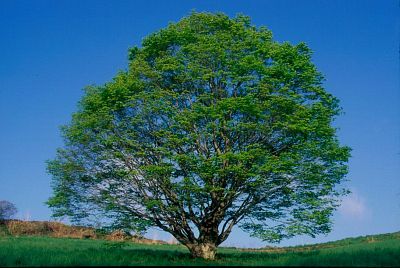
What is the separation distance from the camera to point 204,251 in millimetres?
26500

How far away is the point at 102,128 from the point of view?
26.9 m

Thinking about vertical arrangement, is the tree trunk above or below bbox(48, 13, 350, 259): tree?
below

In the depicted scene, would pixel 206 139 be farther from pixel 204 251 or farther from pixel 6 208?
pixel 6 208

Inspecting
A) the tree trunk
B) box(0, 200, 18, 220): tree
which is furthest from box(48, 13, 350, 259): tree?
box(0, 200, 18, 220): tree

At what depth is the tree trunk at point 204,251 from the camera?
86.8ft

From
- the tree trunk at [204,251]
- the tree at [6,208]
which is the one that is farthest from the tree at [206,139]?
the tree at [6,208]

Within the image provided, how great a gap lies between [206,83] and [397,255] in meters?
14.5

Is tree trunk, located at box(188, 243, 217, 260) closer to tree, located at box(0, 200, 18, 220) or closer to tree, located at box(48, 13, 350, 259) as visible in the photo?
tree, located at box(48, 13, 350, 259)

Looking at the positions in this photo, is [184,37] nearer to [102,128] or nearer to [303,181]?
[102,128]

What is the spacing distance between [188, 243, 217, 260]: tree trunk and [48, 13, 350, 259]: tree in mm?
61

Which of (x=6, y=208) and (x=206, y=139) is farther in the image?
(x=6, y=208)

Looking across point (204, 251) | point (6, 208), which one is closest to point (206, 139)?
point (204, 251)

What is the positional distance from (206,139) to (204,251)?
22.2ft

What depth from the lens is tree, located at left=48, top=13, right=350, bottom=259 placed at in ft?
81.7
